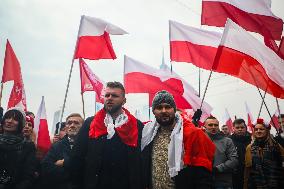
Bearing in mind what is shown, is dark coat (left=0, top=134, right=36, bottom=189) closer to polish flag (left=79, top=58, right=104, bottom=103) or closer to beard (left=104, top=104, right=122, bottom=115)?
beard (left=104, top=104, right=122, bottom=115)

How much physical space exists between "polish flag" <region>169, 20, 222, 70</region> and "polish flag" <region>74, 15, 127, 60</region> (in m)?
1.44

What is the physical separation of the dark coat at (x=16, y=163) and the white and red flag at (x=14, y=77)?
3216mm

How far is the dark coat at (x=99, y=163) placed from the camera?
153 inches

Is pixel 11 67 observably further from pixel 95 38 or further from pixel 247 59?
pixel 247 59

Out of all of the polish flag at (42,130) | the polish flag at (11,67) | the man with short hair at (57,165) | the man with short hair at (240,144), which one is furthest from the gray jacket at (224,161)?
the polish flag at (11,67)

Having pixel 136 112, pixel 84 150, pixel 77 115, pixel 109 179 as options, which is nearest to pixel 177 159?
pixel 109 179

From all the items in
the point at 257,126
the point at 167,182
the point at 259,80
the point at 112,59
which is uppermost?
the point at 112,59

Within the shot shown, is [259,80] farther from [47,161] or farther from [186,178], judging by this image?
[47,161]

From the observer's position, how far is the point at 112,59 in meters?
7.62

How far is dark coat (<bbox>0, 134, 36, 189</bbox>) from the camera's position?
4.20 metres

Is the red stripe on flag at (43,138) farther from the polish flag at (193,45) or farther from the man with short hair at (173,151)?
the polish flag at (193,45)

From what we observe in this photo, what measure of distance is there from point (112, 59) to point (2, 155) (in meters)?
3.83

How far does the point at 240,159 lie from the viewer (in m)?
7.36

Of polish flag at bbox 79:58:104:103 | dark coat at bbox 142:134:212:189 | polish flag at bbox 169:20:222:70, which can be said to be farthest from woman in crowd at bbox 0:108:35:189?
polish flag at bbox 169:20:222:70
